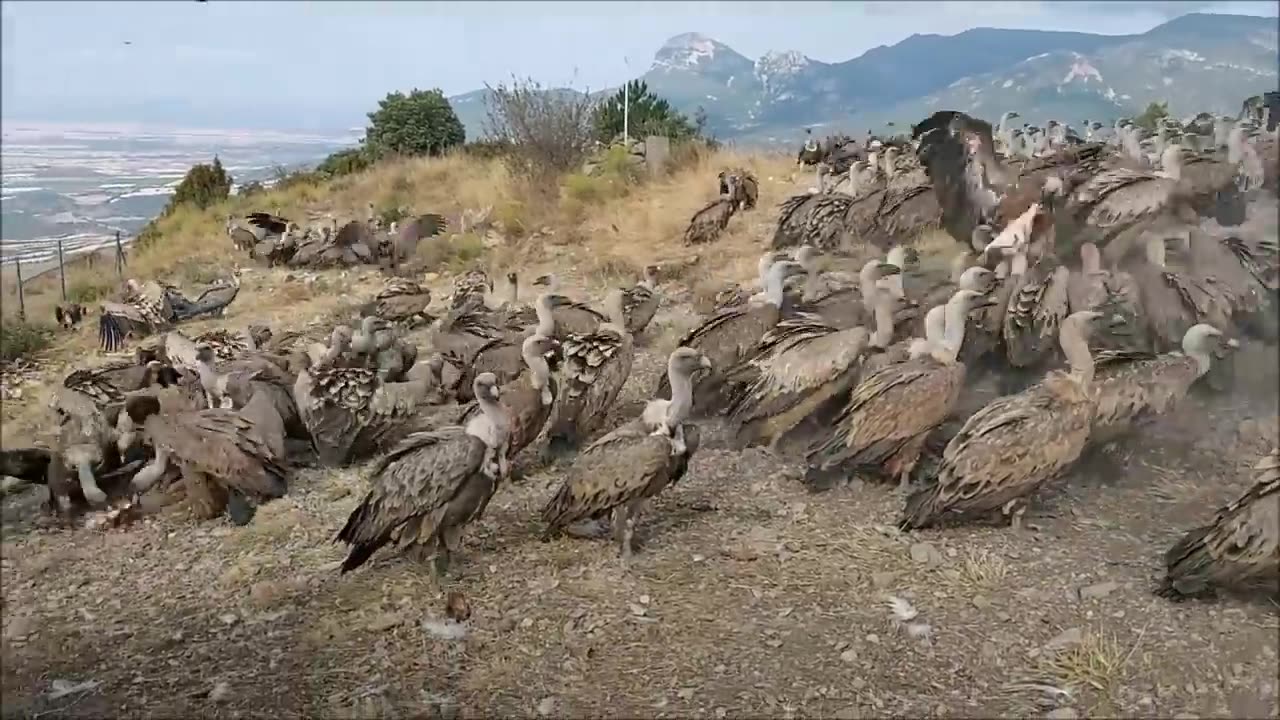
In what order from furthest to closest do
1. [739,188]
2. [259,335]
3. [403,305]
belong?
1. [739,188]
2. [403,305]
3. [259,335]

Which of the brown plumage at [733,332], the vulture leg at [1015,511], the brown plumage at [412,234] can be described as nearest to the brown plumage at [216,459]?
the brown plumage at [733,332]

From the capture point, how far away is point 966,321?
16.5 feet

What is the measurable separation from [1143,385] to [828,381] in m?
1.28

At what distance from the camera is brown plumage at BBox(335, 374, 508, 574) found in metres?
3.85

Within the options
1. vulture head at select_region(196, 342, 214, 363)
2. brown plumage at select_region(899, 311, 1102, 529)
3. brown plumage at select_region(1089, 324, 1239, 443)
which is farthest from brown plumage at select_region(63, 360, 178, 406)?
brown plumage at select_region(1089, 324, 1239, 443)

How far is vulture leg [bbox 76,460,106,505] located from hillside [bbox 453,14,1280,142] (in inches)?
109

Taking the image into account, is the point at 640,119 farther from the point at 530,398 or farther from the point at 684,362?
the point at 684,362

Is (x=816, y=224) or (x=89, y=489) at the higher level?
(x=816, y=224)

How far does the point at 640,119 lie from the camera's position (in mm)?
8062

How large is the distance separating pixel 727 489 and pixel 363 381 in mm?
1872

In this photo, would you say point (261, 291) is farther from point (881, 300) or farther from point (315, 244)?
point (881, 300)

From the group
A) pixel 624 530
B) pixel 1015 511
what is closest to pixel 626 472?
pixel 624 530

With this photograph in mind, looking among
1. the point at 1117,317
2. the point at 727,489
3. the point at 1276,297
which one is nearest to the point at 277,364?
the point at 727,489

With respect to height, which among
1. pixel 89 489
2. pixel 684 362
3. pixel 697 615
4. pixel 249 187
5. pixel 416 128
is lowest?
pixel 697 615
